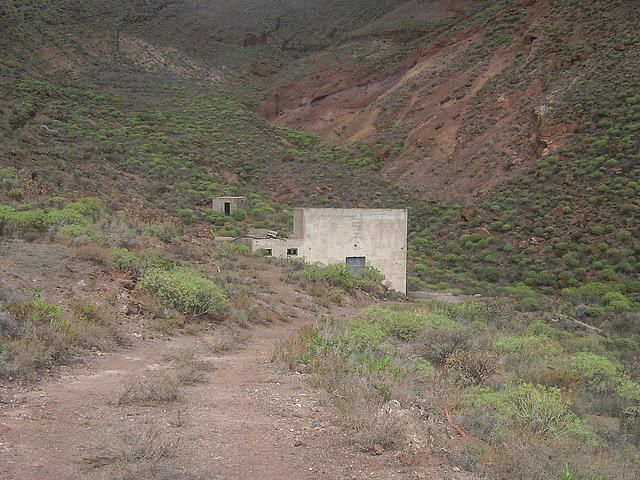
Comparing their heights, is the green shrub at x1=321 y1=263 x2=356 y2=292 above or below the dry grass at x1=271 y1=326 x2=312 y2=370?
above

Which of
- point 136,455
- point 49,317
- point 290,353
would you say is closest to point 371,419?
point 136,455

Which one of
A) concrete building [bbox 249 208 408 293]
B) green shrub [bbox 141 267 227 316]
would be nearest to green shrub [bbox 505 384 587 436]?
green shrub [bbox 141 267 227 316]

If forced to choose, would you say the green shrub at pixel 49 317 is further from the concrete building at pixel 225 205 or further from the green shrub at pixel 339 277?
the concrete building at pixel 225 205

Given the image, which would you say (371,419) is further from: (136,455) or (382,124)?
(382,124)

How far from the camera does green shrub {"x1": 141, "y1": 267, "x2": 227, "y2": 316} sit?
1127 centimetres

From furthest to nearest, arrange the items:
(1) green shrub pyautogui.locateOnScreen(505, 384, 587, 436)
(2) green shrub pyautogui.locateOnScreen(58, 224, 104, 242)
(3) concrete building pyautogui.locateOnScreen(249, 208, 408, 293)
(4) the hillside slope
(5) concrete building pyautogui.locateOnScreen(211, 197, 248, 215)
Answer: (5) concrete building pyautogui.locateOnScreen(211, 197, 248, 215), (4) the hillside slope, (3) concrete building pyautogui.locateOnScreen(249, 208, 408, 293), (2) green shrub pyautogui.locateOnScreen(58, 224, 104, 242), (1) green shrub pyautogui.locateOnScreen(505, 384, 587, 436)

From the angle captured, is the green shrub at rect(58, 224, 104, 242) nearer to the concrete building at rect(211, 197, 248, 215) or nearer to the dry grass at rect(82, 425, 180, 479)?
the dry grass at rect(82, 425, 180, 479)

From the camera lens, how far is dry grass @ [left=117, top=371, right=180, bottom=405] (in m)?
6.00

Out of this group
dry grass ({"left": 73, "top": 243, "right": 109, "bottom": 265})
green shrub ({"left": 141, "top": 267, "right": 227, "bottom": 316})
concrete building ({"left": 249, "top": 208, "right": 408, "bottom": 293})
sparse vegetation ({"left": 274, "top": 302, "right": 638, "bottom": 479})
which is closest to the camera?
sparse vegetation ({"left": 274, "top": 302, "right": 638, "bottom": 479})

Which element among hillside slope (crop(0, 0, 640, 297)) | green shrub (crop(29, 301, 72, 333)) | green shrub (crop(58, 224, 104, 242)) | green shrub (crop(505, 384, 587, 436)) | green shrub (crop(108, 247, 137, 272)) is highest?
hillside slope (crop(0, 0, 640, 297))

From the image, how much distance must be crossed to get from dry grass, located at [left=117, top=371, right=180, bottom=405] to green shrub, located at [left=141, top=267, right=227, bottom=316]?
4.68m

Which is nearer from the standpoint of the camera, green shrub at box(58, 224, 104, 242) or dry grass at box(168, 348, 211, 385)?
dry grass at box(168, 348, 211, 385)

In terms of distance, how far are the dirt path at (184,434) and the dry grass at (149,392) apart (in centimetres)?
10

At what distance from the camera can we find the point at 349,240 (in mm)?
20469
